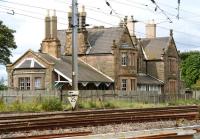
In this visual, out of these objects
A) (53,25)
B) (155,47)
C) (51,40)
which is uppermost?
(53,25)

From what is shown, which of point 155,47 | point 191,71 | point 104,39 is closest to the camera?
point 104,39

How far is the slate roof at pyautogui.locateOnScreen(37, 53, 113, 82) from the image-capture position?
50.8 meters

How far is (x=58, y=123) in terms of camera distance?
1802 cm

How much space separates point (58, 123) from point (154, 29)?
55.4 meters

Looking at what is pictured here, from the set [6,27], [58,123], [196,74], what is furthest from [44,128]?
[196,74]

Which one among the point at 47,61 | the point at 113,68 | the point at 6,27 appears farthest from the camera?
the point at 6,27

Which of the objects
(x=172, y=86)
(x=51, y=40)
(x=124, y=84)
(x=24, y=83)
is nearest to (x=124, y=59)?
(x=124, y=84)

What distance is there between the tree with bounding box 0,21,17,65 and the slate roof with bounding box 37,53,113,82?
927 cm

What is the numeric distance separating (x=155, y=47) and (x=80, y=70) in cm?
1775

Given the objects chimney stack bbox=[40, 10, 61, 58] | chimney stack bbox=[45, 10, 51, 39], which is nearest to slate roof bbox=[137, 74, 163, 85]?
chimney stack bbox=[40, 10, 61, 58]

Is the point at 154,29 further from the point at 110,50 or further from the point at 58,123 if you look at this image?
the point at 58,123

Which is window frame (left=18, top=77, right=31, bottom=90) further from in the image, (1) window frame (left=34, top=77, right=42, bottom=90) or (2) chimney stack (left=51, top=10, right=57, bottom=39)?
(2) chimney stack (left=51, top=10, right=57, bottom=39)

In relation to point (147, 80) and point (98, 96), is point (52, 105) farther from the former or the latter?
point (147, 80)

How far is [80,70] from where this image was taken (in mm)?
52750
